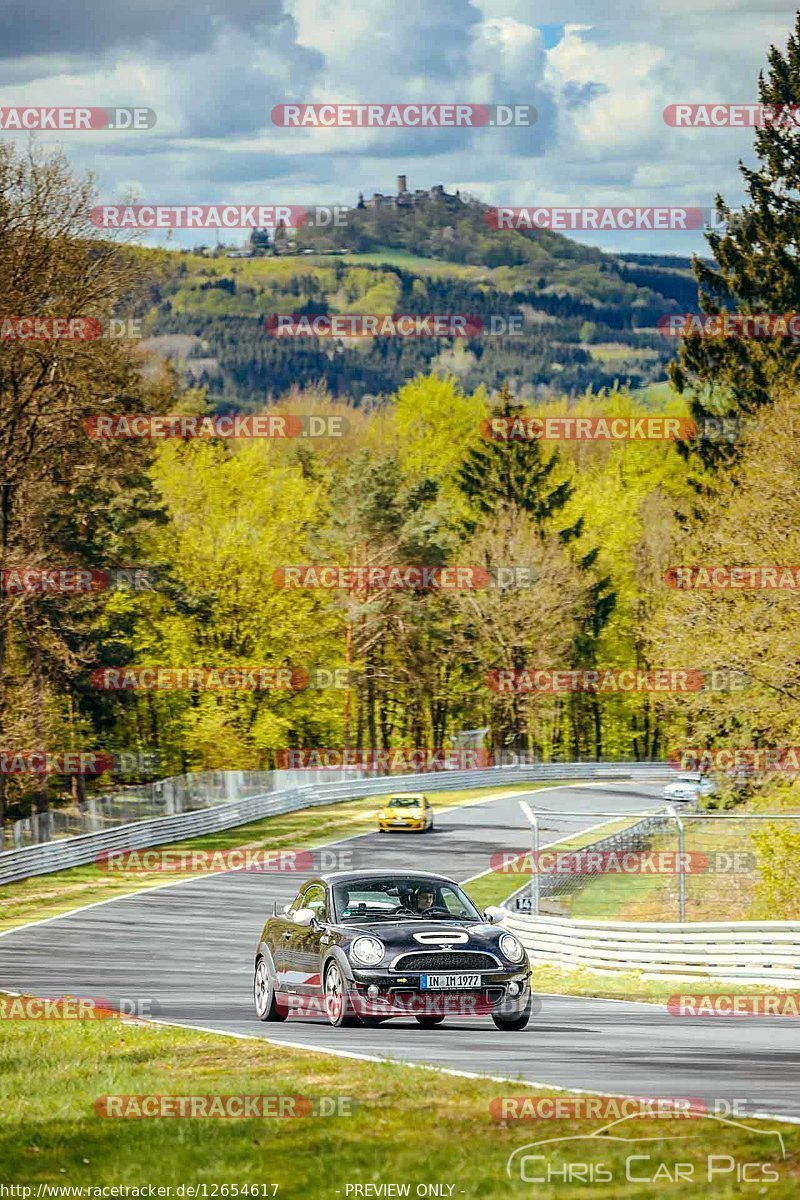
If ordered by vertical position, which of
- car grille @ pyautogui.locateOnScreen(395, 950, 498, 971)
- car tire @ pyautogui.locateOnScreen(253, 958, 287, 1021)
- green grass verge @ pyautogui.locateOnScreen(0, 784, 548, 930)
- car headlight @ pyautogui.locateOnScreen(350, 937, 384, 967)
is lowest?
green grass verge @ pyautogui.locateOnScreen(0, 784, 548, 930)

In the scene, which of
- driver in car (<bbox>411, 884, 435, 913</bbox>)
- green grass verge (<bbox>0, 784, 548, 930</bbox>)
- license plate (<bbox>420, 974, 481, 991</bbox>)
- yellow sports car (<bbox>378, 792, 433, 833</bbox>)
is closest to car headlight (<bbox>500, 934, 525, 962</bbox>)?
license plate (<bbox>420, 974, 481, 991</bbox>)

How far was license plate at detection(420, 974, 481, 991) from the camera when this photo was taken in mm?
14648

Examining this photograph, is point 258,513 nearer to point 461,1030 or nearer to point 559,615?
point 559,615

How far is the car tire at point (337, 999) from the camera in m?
14.9

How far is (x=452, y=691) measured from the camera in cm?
8775

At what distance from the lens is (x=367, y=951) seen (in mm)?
14719

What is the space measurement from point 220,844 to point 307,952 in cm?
3535

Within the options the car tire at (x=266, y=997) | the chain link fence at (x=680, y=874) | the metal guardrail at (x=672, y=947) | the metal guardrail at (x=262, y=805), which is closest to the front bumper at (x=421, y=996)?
the car tire at (x=266, y=997)

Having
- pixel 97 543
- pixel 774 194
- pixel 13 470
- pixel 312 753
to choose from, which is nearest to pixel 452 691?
pixel 312 753

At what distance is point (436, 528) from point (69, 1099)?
70.2m

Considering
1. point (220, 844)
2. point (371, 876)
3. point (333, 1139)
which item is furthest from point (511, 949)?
point (220, 844)

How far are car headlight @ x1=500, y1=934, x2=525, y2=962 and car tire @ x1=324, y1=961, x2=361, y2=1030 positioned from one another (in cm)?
145

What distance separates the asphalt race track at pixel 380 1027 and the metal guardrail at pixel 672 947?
59 centimetres

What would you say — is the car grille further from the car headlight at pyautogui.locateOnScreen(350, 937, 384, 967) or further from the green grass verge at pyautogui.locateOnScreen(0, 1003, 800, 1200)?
the green grass verge at pyautogui.locateOnScreen(0, 1003, 800, 1200)
